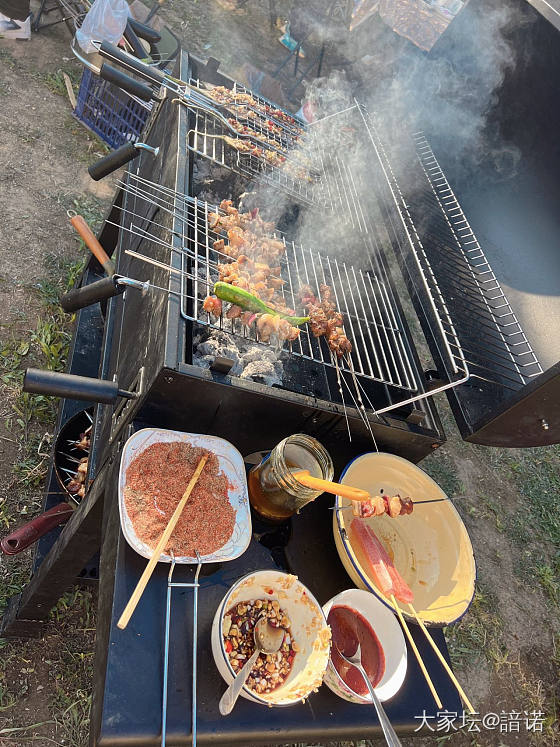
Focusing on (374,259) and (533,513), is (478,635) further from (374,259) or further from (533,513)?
(374,259)

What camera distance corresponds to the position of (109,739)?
60.5 inches

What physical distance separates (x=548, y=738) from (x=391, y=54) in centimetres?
1030

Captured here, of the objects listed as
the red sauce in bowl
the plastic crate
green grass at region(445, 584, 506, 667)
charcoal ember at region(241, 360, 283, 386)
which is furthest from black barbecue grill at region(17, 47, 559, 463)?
green grass at region(445, 584, 506, 667)

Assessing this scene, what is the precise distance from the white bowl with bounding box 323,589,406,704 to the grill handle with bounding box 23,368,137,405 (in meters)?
1.40

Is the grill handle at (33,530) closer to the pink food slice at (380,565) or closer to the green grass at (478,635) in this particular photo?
the pink food slice at (380,565)

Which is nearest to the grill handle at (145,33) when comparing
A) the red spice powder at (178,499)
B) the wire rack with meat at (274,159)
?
the wire rack with meat at (274,159)

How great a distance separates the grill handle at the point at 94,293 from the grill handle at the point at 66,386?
1.84ft

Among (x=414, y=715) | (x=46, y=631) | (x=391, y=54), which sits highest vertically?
(x=391, y=54)

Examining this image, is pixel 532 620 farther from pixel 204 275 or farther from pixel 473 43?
pixel 473 43

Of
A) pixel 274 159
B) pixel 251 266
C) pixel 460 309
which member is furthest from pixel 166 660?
pixel 274 159

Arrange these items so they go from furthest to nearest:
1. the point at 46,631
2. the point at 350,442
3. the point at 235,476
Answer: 1. the point at 46,631
2. the point at 350,442
3. the point at 235,476

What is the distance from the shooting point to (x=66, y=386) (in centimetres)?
214

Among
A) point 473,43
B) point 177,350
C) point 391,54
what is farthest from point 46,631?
point 391,54

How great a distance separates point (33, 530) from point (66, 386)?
46.0 inches
